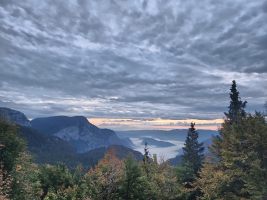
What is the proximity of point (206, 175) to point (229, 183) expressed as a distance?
455 centimetres

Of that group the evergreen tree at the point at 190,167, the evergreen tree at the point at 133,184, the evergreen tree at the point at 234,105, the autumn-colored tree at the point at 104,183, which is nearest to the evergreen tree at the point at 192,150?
the evergreen tree at the point at 190,167

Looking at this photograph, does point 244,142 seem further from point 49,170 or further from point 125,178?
point 49,170

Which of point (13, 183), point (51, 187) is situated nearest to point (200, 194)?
point (51, 187)

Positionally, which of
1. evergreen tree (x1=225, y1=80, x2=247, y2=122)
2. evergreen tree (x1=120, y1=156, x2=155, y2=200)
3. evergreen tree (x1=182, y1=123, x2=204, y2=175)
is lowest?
evergreen tree (x1=120, y1=156, x2=155, y2=200)

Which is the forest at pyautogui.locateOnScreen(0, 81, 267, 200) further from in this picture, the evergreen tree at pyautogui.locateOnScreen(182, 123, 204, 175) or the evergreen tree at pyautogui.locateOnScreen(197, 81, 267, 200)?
the evergreen tree at pyautogui.locateOnScreen(182, 123, 204, 175)

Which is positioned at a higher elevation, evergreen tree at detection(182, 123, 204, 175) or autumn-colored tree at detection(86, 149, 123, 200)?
evergreen tree at detection(182, 123, 204, 175)

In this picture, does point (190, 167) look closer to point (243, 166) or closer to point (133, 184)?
point (133, 184)

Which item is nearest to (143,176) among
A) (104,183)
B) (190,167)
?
(104,183)

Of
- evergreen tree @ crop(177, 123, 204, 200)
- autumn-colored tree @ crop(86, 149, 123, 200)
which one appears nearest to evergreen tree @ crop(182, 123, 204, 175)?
evergreen tree @ crop(177, 123, 204, 200)

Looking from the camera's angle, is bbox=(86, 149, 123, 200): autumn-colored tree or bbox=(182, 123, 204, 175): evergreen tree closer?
bbox=(86, 149, 123, 200): autumn-colored tree

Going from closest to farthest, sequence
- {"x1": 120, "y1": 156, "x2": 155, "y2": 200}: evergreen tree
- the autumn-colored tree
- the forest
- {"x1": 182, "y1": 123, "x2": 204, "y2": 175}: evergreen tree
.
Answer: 1. the forest
2. the autumn-colored tree
3. {"x1": 120, "y1": 156, "x2": 155, "y2": 200}: evergreen tree
4. {"x1": 182, "y1": 123, "x2": 204, "y2": 175}: evergreen tree

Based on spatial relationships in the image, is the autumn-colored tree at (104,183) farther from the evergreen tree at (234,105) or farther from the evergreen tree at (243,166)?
the evergreen tree at (234,105)

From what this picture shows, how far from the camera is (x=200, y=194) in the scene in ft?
202

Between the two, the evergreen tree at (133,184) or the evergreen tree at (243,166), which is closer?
the evergreen tree at (243,166)
